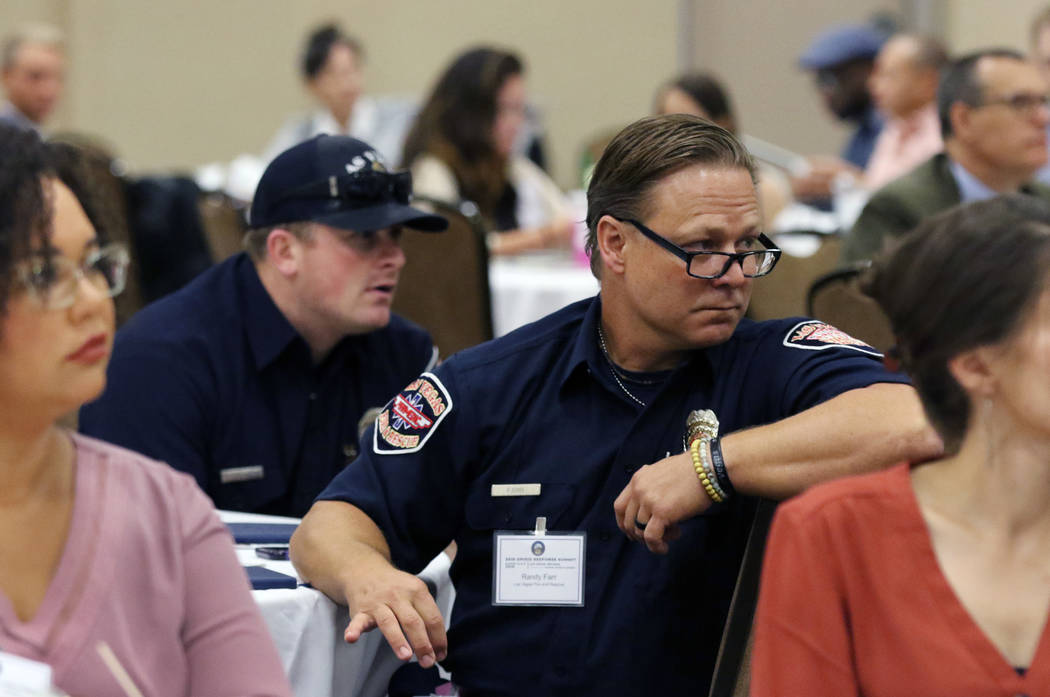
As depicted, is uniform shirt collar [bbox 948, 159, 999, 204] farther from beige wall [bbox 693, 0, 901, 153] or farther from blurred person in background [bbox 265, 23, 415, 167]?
beige wall [bbox 693, 0, 901, 153]

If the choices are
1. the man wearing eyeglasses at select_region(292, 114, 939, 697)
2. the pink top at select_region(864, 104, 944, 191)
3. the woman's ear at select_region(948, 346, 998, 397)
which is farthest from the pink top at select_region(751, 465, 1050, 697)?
the pink top at select_region(864, 104, 944, 191)

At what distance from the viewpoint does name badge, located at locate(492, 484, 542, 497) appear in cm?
199

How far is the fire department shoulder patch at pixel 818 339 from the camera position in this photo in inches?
76.4

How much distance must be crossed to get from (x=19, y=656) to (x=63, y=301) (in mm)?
332

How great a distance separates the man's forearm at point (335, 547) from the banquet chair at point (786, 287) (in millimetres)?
1400

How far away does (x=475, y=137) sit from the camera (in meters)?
5.48

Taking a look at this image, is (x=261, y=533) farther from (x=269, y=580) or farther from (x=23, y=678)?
(x=23, y=678)

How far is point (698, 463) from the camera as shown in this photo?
1.78m

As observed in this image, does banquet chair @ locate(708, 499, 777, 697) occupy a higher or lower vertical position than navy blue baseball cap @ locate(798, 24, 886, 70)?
lower

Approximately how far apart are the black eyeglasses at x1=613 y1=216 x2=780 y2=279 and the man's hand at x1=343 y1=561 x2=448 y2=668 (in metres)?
0.57

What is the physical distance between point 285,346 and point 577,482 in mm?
913

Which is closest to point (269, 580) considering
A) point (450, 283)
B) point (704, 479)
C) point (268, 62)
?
point (704, 479)

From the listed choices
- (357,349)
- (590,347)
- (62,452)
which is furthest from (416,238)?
(62,452)

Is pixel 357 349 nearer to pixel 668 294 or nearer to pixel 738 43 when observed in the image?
pixel 668 294
